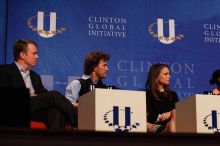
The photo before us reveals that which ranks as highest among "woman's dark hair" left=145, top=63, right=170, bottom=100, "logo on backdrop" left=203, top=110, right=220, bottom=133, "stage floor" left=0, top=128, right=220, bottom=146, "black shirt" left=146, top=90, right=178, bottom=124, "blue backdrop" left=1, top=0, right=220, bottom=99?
"blue backdrop" left=1, top=0, right=220, bottom=99

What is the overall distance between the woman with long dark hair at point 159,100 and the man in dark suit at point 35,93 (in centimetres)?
68

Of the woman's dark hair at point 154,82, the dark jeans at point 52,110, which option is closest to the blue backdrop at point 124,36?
the woman's dark hair at point 154,82

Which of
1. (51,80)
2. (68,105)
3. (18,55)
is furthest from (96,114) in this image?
(51,80)

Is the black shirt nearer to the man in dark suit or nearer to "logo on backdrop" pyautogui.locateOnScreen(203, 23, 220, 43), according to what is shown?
the man in dark suit

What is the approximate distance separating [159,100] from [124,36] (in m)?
1.59

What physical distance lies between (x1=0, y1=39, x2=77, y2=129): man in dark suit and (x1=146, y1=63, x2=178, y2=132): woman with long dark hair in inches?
26.8

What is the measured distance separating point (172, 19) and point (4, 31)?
163 centimetres

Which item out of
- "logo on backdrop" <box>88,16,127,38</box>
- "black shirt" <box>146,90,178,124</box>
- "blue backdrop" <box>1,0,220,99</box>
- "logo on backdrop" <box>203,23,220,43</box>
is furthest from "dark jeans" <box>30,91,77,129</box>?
"logo on backdrop" <box>203,23,220,43</box>

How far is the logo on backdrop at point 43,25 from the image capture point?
16.7 ft

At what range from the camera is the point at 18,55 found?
3867mm

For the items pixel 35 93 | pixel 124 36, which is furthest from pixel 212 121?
pixel 124 36

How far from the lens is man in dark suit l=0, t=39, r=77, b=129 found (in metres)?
3.05

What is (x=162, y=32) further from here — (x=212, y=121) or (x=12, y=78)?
(x=212, y=121)

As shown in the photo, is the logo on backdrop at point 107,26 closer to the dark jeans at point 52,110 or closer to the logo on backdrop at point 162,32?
the logo on backdrop at point 162,32
